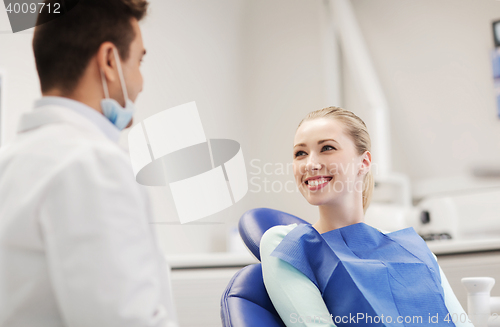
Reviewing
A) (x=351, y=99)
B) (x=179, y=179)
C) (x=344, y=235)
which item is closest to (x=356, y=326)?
(x=344, y=235)

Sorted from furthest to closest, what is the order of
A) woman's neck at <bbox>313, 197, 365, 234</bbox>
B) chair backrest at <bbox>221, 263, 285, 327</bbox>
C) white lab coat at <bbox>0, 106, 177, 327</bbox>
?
woman's neck at <bbox>313, 197, 365, 234</bbox> → chair backrest at <bbox>221, 263, 285, 327</bbox> → white lab coat at <bbox>0, 106, 177, 327</bbox>

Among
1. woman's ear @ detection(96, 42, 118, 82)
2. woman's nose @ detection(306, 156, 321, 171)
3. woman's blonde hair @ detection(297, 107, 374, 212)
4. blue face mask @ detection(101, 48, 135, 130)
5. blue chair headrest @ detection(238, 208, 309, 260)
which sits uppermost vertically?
woman's ear @ detection(96, 42, 118, 82)

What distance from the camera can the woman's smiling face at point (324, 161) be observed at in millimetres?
868

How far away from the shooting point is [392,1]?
6.41 ft

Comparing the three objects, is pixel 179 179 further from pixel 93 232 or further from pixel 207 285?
pixel 207 285

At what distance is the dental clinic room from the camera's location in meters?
0.43

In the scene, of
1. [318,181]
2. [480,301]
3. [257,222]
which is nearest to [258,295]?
[257,222]

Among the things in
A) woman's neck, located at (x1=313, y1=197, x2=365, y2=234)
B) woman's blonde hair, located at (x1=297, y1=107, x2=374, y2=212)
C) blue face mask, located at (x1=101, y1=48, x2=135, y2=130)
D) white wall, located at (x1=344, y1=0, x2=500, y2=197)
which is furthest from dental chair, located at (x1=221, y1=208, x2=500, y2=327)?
white wall, located at (x1=344, y1=0, x2=500, y2=197)

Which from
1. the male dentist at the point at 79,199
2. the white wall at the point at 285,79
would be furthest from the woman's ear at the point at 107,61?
the white wall at the point at 285,79

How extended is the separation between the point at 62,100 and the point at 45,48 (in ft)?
0.23

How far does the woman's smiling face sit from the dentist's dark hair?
1.60 ft

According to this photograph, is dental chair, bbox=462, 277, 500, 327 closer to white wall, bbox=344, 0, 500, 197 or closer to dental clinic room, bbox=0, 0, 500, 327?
dental clinic room, bbox=0, 0, 500, 327

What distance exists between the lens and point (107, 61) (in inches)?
19.5

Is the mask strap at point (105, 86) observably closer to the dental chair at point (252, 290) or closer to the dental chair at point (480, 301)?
the dental chair at point (252, 290)
